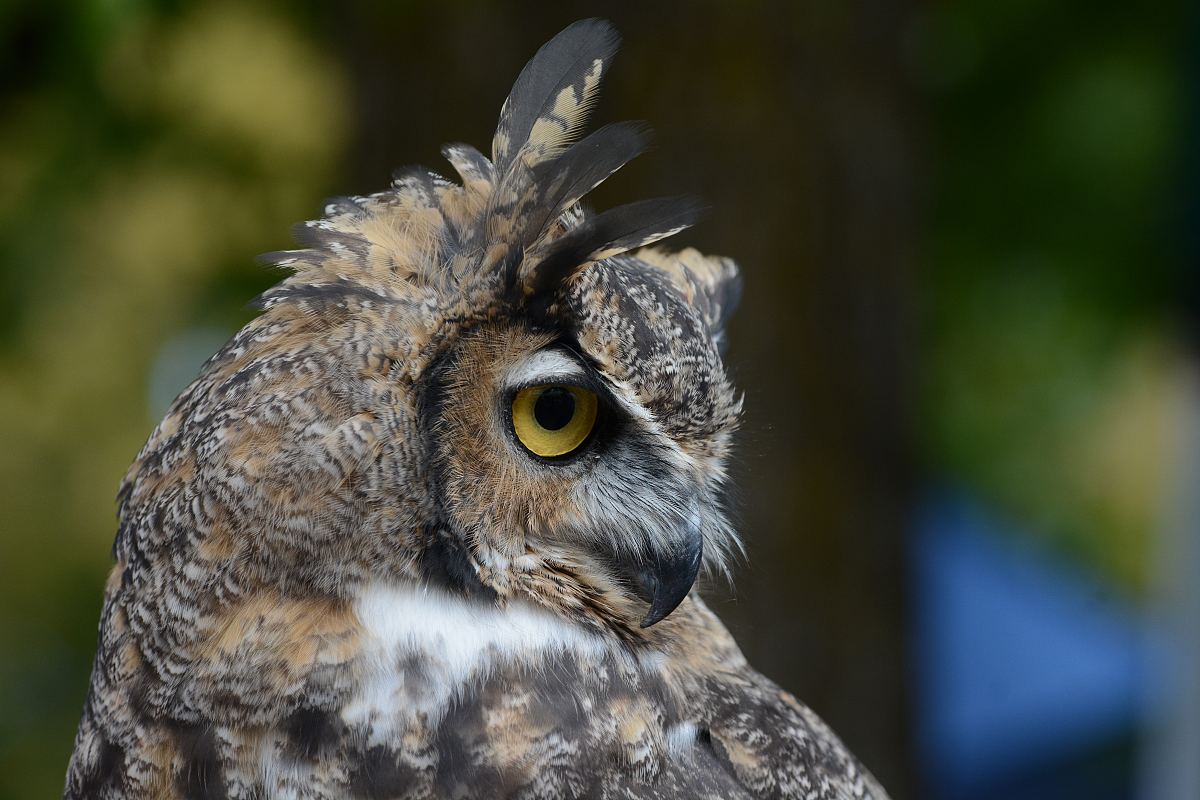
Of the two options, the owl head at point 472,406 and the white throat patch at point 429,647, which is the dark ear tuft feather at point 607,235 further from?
the white throat patch at point 429,647

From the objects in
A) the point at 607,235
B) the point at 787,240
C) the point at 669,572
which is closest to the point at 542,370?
the point at 607,235

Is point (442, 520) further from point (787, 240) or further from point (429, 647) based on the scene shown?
point (787, 240)

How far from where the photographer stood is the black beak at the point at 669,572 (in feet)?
5.19

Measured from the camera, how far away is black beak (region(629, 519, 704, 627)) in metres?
1.58

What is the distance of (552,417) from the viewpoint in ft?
4.87

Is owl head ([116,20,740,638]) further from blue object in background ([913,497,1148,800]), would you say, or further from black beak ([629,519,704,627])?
blue object in background ([913,497,1148,800])

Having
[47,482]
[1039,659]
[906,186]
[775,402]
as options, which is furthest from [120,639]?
[1039,659]

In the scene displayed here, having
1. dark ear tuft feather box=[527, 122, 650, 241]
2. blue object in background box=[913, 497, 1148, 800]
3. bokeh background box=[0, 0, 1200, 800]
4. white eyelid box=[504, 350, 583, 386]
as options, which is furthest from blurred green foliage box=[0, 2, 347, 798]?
blue object in background box=[913, 497, 1148, 800]

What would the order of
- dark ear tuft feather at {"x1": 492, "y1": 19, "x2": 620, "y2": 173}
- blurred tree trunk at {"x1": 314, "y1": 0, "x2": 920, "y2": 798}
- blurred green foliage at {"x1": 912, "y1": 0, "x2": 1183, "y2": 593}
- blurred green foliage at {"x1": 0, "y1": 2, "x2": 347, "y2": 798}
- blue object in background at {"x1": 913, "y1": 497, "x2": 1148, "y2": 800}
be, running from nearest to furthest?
dark ear tuft feather at {"x1": 492, "y1": 19, "x2": 620, "y2": 173}, blurred green foliage at {"x1": 0, "y1": 2, "x2": 347, "y2": 798}, blurred tree trunk at {"x1": 314, "y1": 0, "x2": 920, "y2": 798}, blurred green foliage at {"x1": 912, "y1": 0, "x2": 1183, "y2": 593}, blue object in background at {"x1": 913, "y1": 497, "x2": 1148, "y2": 800}

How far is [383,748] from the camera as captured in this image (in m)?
1.39

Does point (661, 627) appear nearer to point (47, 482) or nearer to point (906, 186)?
point (906, 186)

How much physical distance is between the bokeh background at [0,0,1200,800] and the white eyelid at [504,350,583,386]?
513mm

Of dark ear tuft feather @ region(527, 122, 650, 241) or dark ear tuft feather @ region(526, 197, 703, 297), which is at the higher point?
dark ear tuft feather @ region(527, 122, 650, 241)

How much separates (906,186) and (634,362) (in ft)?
7.95
